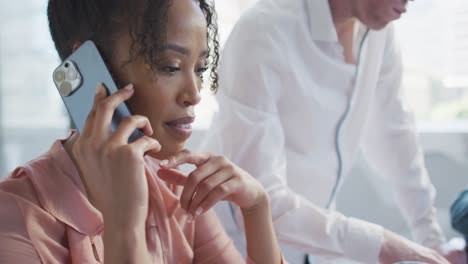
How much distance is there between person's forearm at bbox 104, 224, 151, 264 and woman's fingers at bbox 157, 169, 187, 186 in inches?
5.9

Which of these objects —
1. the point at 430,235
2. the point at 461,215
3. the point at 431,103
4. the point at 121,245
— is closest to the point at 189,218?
the point at 121,245

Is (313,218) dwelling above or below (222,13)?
below

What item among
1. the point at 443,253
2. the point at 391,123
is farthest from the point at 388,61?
the point at 443,253

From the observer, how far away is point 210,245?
0.90 meters

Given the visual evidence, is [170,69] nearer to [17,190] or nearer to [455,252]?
[17,190]

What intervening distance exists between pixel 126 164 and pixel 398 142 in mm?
825

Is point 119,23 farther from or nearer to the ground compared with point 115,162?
farther from the ground

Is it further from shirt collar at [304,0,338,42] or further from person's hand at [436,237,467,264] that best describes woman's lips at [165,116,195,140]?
person's hand at [436,237,467,264]

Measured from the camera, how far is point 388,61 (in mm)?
1346

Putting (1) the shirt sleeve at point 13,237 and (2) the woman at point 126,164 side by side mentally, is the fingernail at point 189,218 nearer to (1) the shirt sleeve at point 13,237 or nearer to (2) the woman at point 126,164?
(2) the woman at point 126,164

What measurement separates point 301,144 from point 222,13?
2.04ft

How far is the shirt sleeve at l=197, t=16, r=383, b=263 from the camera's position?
106 centimetres

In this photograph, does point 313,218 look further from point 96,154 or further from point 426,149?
point 426,149

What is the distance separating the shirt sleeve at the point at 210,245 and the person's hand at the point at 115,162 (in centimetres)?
22
